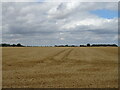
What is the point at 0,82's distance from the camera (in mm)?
12156

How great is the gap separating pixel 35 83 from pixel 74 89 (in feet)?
7.76

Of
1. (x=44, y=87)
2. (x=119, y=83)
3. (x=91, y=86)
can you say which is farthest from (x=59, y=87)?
(x=119, y=83)

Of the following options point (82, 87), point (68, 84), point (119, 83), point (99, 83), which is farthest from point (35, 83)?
point (119, 83)

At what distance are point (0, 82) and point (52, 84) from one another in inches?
113

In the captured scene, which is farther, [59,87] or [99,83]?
[99,83]

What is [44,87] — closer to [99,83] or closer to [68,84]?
[68,84]

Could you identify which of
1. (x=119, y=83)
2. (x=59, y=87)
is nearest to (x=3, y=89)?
(x=59, y=87)

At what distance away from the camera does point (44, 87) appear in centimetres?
1080

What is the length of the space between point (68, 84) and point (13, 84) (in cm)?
281

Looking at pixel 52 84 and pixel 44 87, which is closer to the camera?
pixel 44 87

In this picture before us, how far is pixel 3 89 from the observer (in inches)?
413

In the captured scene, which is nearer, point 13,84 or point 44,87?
point 44,87

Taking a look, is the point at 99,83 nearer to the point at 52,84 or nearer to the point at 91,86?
the point at 91,86

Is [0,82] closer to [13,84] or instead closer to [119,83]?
[13,84]
